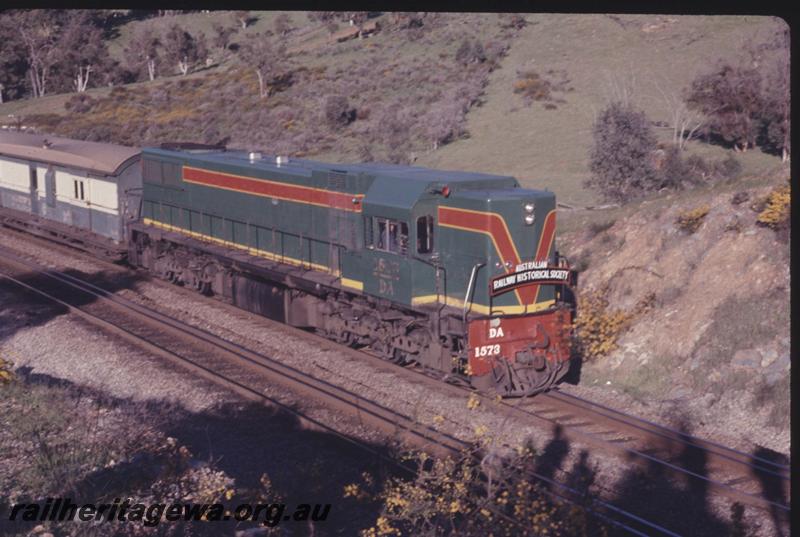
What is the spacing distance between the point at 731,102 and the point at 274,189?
87.1 ft

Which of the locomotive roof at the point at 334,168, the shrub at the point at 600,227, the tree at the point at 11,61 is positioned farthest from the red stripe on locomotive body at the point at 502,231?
the tree at the point at 11,61

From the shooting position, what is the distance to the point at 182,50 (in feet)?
247

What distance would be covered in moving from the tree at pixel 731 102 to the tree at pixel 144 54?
161 ft

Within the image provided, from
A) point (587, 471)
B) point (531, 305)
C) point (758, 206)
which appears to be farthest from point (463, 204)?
point (758, 206)

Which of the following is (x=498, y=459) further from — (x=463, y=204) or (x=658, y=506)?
(x=463, y=204)

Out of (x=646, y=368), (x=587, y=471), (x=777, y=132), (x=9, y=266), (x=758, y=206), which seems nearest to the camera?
(x=587, y=471)

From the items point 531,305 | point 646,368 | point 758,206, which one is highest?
point 758,206

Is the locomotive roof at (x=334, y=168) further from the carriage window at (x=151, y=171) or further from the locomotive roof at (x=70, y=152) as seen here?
the locomotive roof at (x=70, y=152)

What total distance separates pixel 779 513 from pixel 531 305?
5.40 metres

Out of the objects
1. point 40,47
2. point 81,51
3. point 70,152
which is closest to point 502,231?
point 70,152

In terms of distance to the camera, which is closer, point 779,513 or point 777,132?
point 779,513

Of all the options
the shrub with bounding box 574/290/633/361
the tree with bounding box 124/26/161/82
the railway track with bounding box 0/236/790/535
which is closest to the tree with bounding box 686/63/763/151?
the shrub with bounding box 574/290/633/361

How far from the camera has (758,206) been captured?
18.4 meters
